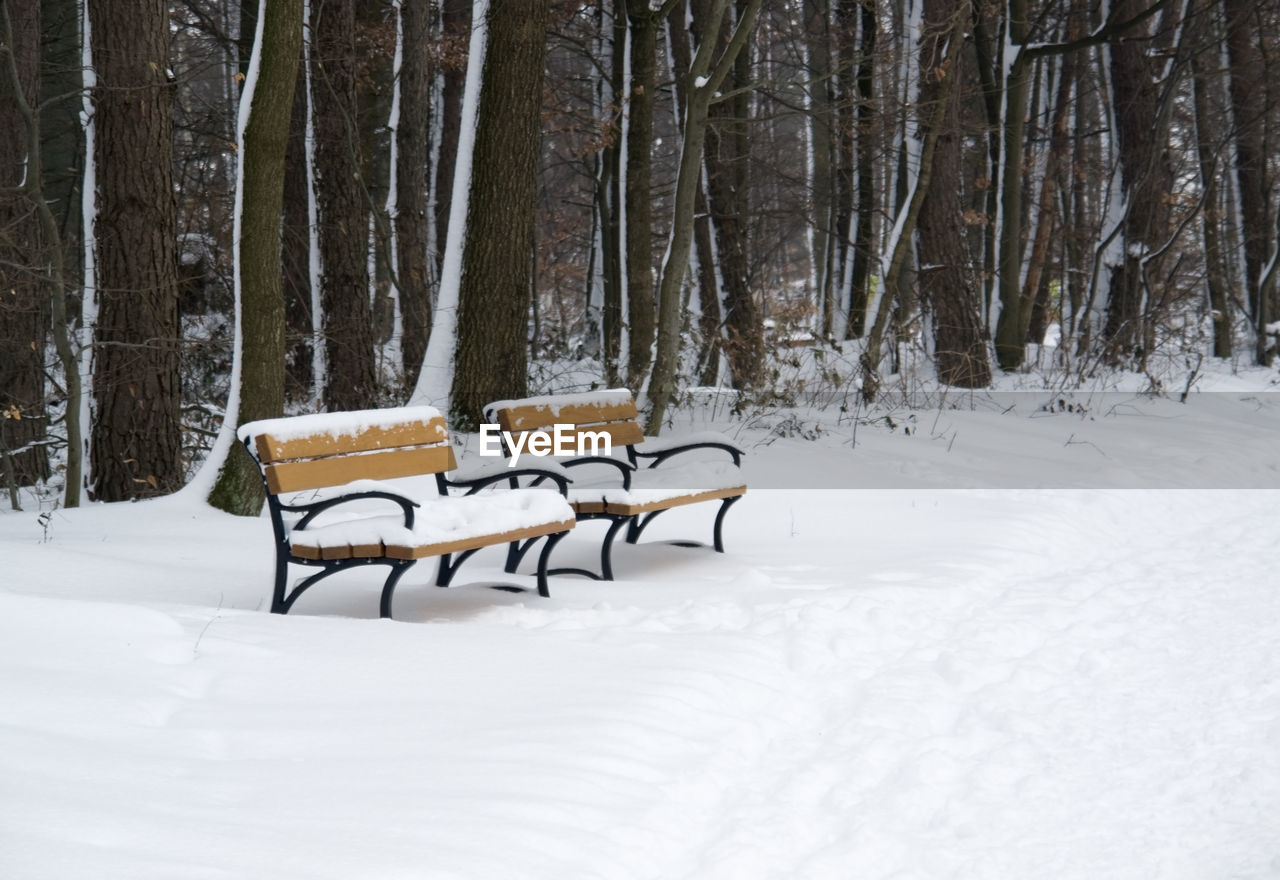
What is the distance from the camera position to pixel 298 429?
5.24 metres

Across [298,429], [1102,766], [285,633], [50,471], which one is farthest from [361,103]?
[1102,766]

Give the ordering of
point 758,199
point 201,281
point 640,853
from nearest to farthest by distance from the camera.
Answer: point 640,853 < point 201,281 < point 758,199

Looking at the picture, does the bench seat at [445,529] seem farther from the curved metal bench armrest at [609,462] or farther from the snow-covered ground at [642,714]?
the curved metal bench armrest at [609,462]

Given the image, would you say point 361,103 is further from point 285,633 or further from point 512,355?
point 285,633

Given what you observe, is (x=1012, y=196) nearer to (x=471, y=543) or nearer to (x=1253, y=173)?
(x=1253, y=173)

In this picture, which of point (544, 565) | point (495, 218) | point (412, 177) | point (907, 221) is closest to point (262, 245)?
point (495, 218)

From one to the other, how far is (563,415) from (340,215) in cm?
591

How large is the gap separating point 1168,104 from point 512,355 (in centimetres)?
949

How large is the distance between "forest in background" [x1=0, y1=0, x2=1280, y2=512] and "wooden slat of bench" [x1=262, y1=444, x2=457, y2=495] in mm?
1743

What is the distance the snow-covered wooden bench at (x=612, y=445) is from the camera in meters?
6.10

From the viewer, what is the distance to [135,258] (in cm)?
810

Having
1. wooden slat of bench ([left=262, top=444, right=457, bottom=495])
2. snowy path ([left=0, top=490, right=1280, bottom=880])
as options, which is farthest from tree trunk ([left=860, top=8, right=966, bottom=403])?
wooden slat of bench ([left=262, top=444, right=457, bottom=495])

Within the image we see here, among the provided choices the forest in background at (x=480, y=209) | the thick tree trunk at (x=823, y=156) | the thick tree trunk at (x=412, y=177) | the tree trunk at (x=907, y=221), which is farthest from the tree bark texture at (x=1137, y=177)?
the thick tree trunk at (x=412, y=177)

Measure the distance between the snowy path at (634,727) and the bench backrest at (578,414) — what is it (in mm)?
1011
